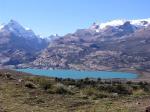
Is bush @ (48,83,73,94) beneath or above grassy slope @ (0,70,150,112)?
above

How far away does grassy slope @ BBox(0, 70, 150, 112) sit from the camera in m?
22.3

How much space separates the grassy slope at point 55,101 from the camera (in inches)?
879

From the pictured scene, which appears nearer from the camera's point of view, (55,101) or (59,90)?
(55,101)

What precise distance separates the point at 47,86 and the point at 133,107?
10.5 metres

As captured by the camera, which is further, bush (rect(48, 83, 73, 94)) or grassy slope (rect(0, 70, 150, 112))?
bush (rect(48, 83, 73, 94))

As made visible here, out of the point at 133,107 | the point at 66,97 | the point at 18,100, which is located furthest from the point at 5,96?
the point at 133,107

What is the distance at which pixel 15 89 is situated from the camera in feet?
96.1

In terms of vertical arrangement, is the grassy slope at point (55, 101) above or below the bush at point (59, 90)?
below

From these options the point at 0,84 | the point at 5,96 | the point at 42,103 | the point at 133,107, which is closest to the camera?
the point at 133,107

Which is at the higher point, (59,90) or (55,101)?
(59,90)

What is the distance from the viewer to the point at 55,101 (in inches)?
1002

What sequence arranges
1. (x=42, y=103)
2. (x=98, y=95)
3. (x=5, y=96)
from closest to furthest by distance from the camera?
(x=42, y=103)
(x=5, y=96)
(x=98, y=95)

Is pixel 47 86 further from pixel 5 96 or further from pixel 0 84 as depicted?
pixel 5 96

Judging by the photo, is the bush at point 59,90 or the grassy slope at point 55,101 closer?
the grassy slope at point 55,101
